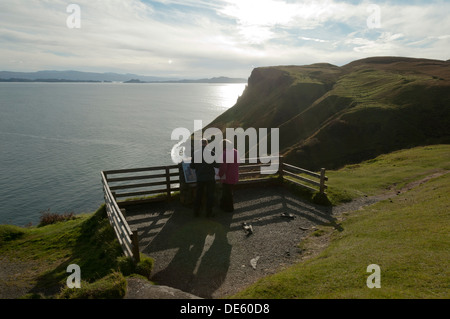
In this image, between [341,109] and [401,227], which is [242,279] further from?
[341,109]

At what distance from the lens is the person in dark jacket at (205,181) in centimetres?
1159

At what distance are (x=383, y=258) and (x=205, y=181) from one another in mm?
6950

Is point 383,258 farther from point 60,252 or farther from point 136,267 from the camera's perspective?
point 60,252

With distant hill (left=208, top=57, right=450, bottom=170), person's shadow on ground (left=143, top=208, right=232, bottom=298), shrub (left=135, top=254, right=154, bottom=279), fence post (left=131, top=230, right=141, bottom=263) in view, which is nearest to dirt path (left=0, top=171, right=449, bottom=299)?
person's shadow on ground (left=143, top=208, right=232, bottom=298)

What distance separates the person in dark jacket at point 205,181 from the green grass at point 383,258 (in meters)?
4.40

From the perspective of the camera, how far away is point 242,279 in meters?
8.00

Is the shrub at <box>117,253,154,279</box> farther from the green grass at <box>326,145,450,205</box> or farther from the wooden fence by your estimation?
the green grass at <box>326,145,450,205</box>

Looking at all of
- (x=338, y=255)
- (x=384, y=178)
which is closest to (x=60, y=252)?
(x=338, y=255)

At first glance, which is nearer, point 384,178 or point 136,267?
point 136,267

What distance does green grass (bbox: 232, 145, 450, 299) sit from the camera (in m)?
6.08

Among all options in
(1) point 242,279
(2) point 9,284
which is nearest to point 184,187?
(1) point 242,279

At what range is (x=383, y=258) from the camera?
754 centimetres

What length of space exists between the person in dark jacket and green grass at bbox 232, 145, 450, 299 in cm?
440
